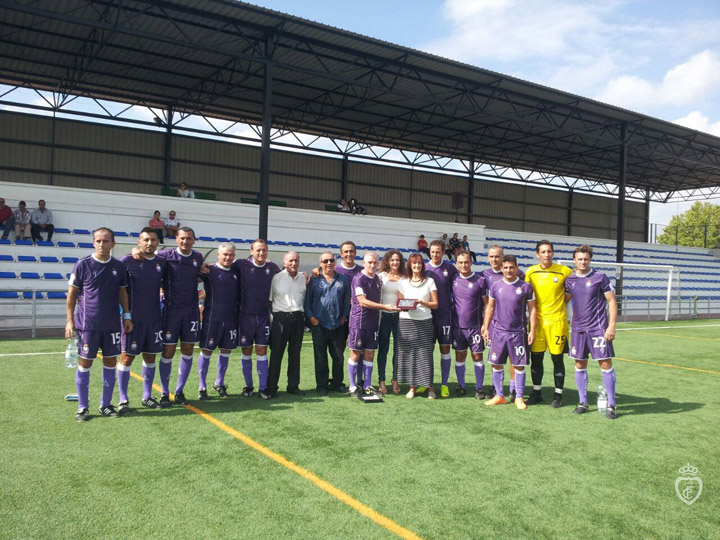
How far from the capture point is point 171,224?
17562 millimetres

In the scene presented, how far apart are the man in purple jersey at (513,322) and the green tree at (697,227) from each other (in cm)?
5109

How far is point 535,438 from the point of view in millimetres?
5066

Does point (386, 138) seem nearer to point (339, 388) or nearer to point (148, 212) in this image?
point (148, 212)

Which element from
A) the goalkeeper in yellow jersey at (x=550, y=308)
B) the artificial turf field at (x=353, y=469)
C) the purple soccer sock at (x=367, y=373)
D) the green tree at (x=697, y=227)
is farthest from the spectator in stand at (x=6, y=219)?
the green tree at (x=697, y=227)

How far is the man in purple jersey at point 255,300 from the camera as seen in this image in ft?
20.6

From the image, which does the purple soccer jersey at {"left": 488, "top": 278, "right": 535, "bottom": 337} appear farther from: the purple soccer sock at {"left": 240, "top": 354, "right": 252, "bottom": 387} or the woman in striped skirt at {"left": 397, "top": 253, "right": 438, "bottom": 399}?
the purple soccer sock at {"left": 240, "top": 354, "right": 252, "bottom": 387}

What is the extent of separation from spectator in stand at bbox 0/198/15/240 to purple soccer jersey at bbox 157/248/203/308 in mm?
11985

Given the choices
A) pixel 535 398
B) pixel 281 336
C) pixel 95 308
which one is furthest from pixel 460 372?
pixel 95 308

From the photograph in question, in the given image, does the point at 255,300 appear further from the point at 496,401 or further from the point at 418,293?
the point at 496,401

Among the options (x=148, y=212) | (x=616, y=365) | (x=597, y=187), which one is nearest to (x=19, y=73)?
(x=148, y=212)

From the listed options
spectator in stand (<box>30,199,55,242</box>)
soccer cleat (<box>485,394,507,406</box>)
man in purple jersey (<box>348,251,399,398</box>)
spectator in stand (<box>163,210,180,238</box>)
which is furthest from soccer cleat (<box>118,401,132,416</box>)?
spectator in stand (<box>163,210,180,238</box>)

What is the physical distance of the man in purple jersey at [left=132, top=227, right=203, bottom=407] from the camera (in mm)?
5891

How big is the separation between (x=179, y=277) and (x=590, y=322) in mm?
4516

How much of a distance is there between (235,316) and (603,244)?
3204cm
